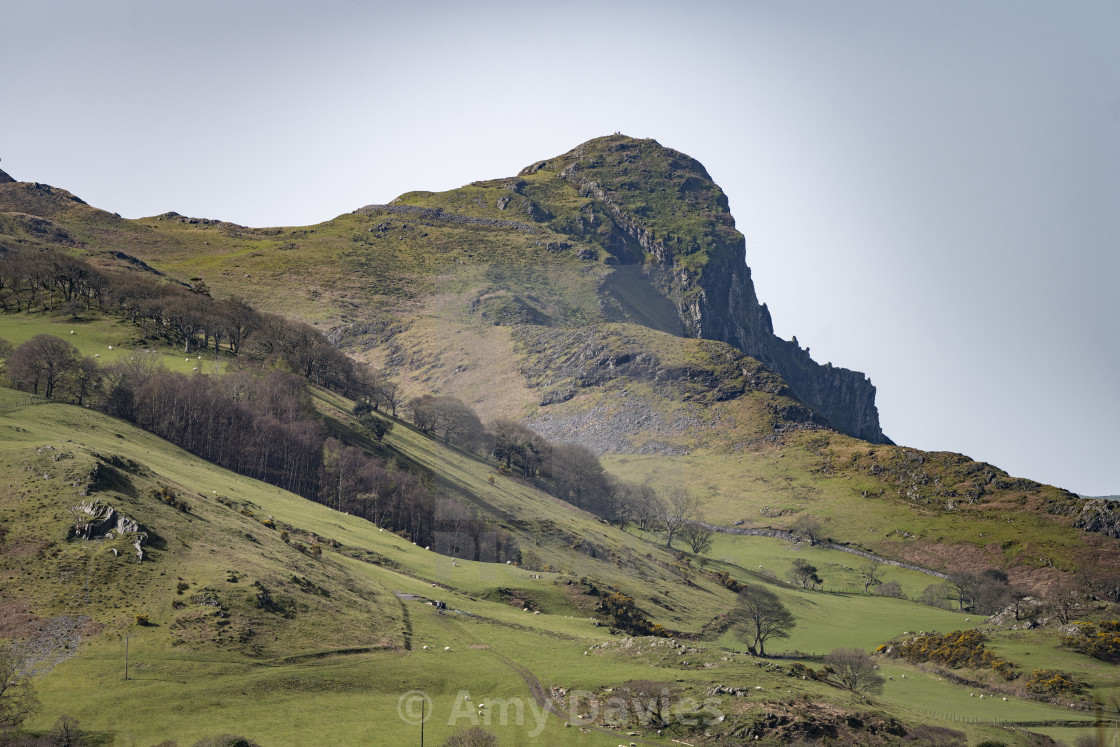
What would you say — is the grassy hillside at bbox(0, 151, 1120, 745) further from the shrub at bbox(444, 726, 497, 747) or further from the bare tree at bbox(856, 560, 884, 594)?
the bare tree at bbox(856, 560, 884, 594)

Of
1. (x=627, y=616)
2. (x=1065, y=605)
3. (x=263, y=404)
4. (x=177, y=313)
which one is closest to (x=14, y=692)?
(x=627, y=616)

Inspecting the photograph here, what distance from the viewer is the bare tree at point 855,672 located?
6856 centimetres

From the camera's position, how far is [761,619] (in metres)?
88.8

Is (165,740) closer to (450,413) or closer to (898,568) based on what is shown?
(450,413)

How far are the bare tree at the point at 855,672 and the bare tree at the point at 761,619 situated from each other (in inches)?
553

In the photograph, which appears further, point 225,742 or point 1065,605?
point 1065,605

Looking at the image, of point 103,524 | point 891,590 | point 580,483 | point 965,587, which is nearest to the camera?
point 103,524

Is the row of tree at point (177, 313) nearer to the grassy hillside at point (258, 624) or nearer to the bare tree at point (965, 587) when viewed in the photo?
the grassy hillside at point (258, 624)

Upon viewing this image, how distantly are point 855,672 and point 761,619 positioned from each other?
64.6 ft

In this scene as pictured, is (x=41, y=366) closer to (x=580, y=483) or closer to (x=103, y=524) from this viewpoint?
(x=103, y=524)

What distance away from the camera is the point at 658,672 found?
2267 inches

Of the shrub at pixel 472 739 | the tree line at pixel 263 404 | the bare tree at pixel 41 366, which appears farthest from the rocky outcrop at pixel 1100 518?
the bare tree at pixel 41 366

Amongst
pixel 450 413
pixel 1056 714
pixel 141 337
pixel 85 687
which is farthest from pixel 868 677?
pixel 141 337

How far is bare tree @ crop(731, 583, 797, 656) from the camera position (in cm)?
8800
